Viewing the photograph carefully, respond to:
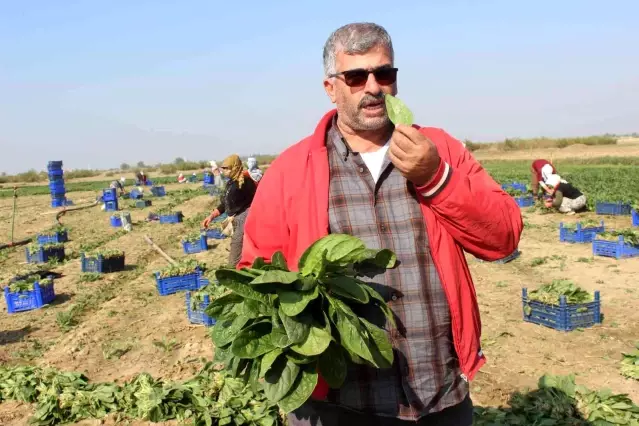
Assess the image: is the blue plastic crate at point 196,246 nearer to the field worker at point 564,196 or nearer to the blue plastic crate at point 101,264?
the blue plastic crate at point 101,264

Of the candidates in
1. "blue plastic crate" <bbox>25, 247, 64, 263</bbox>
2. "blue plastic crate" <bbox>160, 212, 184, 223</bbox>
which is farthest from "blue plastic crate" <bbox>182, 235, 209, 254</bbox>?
"blue plastic crate" <bbox>160, 212, 184, 223</bbox>

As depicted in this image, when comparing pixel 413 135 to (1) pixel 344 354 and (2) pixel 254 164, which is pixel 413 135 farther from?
(2) pixel 254 164

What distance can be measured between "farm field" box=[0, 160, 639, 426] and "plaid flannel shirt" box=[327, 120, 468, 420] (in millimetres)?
3309

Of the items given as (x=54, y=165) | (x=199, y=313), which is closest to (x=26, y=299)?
(x=199, y=313)

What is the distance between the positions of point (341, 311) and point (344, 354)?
0.16m

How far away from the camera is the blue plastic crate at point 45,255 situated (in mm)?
13820

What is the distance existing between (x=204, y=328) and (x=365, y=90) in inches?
251

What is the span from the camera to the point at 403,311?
86.4 inches

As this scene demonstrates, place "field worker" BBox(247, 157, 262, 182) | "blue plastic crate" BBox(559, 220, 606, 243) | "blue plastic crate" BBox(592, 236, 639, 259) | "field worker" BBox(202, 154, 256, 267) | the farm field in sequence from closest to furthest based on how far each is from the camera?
the farm field, "field worker" BBox(202, 154, 256, 267), "blue plastic crate" BBox(592, 236, 639, 259), "field worker" BBox(247, 157, 262, 182), "blue plastic crate" BBox(559, 220, 606, 243)

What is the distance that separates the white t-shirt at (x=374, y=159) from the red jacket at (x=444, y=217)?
0.16m

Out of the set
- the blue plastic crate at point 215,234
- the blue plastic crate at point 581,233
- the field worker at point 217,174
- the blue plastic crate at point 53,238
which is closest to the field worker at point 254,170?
the field worker at point 217,174

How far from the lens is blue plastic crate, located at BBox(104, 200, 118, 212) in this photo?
960 inches

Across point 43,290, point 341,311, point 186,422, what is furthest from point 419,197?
point 43,290

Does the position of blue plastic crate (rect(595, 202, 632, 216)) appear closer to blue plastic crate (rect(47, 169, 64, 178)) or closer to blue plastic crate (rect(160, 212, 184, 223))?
blue plastic crate (rect(160, 212, 184, 223))
